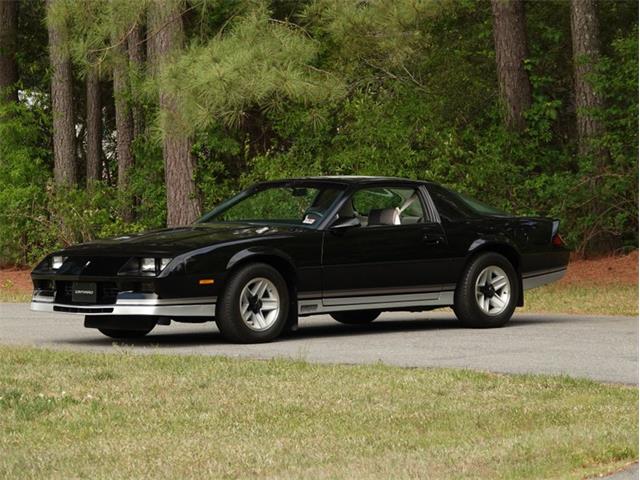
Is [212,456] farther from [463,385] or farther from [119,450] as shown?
[463,385]

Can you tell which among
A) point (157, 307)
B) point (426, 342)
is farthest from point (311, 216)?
point (157, 307)

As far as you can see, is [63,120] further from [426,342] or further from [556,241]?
[426,342]

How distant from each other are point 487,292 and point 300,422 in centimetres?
690

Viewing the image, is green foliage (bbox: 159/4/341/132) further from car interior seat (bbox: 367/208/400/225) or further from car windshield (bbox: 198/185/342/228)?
car interior seat (bbox: 367/208/400/225)

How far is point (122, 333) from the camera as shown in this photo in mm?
14555

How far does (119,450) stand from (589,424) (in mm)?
2578

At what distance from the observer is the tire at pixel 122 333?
47.3ft

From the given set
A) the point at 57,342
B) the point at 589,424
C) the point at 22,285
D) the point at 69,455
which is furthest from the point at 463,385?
the point at 22,285

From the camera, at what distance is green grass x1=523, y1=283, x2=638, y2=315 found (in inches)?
701

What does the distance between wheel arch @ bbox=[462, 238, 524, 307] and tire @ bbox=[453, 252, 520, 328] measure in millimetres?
53

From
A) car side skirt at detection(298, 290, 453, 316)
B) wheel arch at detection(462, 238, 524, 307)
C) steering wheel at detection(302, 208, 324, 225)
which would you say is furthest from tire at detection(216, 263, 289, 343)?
wheel arch at detection(462, 238, 524, 307)

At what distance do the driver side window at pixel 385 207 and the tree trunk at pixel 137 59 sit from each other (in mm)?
13811

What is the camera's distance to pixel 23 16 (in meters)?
41.8

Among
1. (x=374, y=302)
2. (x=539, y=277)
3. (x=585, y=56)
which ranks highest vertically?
(x=585, y=56)
